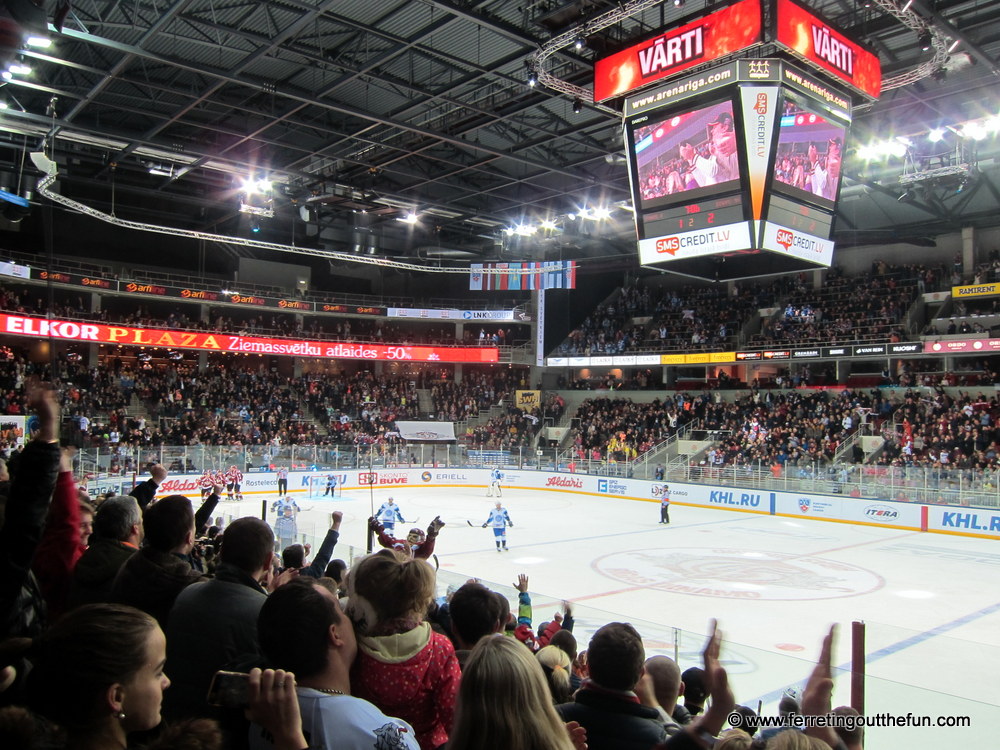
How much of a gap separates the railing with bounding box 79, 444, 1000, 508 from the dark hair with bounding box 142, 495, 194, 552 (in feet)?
73.3

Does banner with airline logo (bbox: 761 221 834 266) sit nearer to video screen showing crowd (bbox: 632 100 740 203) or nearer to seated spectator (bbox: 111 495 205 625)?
video screen showing crowd (bbox: 632 100 740 203)

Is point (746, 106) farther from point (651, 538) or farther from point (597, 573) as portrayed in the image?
point (651, 538)

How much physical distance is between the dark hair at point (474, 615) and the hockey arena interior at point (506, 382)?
14 mm

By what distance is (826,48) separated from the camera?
1269cm

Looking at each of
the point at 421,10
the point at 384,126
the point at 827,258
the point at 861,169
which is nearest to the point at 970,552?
the point at 827,258

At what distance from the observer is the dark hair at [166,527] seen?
3445mm

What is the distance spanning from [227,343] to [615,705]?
128ft

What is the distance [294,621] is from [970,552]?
70.6ft

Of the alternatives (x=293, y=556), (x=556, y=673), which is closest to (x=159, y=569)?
(x=556, y=673)

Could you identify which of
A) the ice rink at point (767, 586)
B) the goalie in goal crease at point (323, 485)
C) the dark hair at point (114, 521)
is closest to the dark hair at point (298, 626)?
the dark hair at point (114, 521)

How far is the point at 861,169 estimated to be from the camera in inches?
984

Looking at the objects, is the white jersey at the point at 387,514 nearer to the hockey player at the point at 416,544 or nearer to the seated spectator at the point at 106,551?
the hockey player at the point at 416,544

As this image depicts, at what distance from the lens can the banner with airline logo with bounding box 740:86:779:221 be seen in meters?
12.3

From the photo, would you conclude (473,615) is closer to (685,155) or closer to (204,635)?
(204,635)
